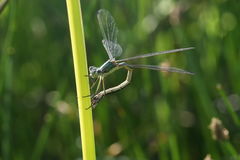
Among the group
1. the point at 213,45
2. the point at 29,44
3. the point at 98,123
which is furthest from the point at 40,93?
the point at 213,45

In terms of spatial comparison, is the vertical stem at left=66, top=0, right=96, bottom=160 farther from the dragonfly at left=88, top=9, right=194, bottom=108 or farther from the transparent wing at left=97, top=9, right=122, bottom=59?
the transparent wing at left=97, top=9, right=122, bottom=59

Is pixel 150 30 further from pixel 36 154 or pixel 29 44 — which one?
pixel 36 154

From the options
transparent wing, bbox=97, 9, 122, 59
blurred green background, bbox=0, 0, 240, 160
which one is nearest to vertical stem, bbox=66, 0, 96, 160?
transparent wing, bbox=97, 9, 122, 59

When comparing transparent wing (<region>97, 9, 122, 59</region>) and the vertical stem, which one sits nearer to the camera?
the vertical stem

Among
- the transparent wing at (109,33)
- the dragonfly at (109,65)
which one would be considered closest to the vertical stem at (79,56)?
the dragonfly at (109,65)

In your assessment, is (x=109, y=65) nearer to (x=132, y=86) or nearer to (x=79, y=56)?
(x=79, y=56)

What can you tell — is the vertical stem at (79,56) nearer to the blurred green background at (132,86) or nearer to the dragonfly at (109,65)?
the dragonfly at (109,65)
